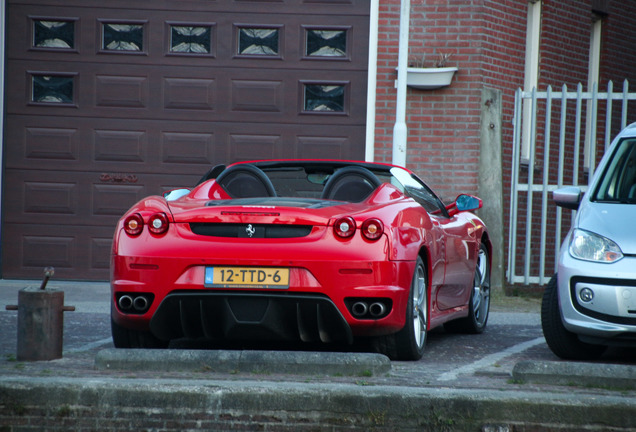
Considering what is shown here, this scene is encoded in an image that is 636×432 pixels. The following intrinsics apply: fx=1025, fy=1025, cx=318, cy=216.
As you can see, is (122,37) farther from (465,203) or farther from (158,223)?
(158,223)

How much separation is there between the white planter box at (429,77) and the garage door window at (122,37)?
312cm

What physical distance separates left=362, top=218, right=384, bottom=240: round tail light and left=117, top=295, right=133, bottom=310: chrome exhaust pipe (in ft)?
4.45

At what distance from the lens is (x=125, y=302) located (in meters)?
5.73

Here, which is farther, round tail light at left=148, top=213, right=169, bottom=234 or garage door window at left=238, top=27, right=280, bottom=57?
garage door window at left=238, top=27, right=280, bottom=57

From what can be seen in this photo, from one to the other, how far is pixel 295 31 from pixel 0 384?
7888 millimetres

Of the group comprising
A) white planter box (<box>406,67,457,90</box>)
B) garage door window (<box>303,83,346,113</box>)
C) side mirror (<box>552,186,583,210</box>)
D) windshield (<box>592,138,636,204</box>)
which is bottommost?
side mirror (<box>552,186,583,210</box>)

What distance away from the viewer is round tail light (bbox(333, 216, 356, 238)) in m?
5.55

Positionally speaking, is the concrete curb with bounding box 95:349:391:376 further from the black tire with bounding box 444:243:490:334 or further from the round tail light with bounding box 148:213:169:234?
the black tire with bounding box 444:243:490:334

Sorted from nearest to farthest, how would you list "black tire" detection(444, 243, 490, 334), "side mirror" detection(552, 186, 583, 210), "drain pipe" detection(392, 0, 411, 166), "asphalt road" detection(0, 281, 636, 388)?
"asphalt road" detection(0, 281, 636, 388) < "side mirror" detection(552, 186, 583, 210) < "black tire" detection(444, 243, 490, 334) < "drain pipe" detection(392, 0, 411, 166)

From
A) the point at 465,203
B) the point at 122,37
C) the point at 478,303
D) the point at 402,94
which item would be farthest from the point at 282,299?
the point at 122,37

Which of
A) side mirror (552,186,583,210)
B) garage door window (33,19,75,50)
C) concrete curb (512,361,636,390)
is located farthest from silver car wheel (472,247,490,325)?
garage door window (33,19,75,50)

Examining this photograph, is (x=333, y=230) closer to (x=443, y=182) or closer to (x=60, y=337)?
Result: (x=60, y=337)

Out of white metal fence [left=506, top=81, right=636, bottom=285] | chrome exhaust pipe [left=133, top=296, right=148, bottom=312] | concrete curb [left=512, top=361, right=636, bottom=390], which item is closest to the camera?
concrete curb [left=512, top=361, right=636, bottom=390]

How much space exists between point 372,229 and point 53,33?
7488 millimetres
